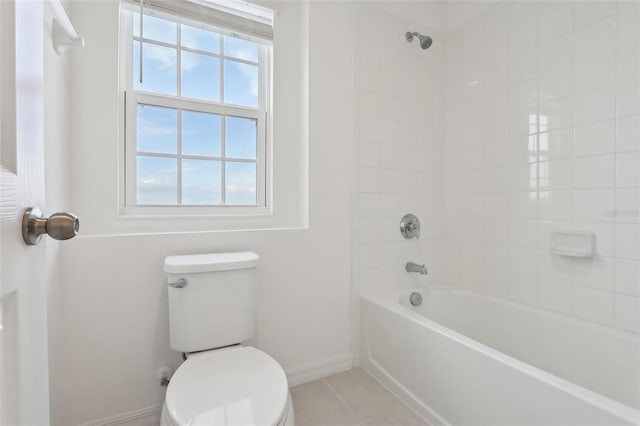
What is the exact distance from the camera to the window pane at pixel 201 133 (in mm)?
1596

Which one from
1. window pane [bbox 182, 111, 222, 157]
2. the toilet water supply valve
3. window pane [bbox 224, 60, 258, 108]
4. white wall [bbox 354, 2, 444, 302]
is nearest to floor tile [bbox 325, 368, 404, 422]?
white wall [bbox 354, 2, 444, 302]

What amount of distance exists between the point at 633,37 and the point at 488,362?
1473mm

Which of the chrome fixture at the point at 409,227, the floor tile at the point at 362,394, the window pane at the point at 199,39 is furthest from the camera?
the chrome fixture at the point at 409,227

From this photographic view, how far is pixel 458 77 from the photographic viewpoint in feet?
6.73

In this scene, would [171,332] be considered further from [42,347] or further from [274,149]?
[274,149]

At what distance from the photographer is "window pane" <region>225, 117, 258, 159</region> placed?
5.57 ft

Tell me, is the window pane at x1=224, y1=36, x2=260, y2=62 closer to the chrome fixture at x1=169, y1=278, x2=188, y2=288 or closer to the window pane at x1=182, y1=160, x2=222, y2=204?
the window pane at x1=182, y1=160, x2=222, y2=204

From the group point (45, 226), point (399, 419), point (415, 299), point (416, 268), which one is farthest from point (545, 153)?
point (45, 226)

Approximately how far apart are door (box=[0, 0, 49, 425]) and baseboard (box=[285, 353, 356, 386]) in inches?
51.3

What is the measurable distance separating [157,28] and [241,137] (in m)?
0.66

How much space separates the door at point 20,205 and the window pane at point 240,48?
4.39ft

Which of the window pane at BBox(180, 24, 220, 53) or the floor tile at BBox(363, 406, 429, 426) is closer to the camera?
the floor tile at BBox(363, 406, 429, 426)

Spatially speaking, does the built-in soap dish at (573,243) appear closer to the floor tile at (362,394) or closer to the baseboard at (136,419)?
the floor tile at (362,394)

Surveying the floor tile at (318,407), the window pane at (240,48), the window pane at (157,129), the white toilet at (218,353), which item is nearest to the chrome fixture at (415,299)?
the floor tile at (318,407)
